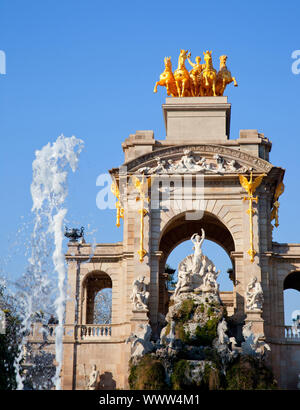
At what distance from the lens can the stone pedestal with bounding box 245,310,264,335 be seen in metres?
40.3

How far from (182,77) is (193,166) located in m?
6.83

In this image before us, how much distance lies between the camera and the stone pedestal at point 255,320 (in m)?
40.3

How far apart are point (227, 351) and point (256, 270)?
579 centimetres

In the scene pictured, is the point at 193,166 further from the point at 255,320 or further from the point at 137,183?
the point at 255,320

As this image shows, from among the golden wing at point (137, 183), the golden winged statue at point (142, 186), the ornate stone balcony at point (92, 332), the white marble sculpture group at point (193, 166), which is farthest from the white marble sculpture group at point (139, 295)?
the white marble sculpture group at point (193, 166)

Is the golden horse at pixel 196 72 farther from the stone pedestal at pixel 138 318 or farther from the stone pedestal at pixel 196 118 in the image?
the stone pedestal at pixel 138 318

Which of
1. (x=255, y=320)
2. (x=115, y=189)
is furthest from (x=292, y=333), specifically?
(x=115, y=189)

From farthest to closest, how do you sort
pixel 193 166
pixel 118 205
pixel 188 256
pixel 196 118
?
1. pixel 196 118
2. pixel 118 205
3. pixel 193 166
4. pixel 188 256

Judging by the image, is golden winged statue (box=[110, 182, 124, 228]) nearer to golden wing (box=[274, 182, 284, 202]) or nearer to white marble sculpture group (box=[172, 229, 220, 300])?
white marble sculpture group (box=[172, 229, 220, 300])

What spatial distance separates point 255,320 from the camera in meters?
40.4

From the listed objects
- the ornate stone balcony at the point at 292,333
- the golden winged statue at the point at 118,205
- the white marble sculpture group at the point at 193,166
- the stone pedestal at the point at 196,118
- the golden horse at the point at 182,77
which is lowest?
the ornate stone balcony at the point at 292,333

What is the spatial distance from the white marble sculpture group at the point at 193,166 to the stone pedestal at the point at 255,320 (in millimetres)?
7691
